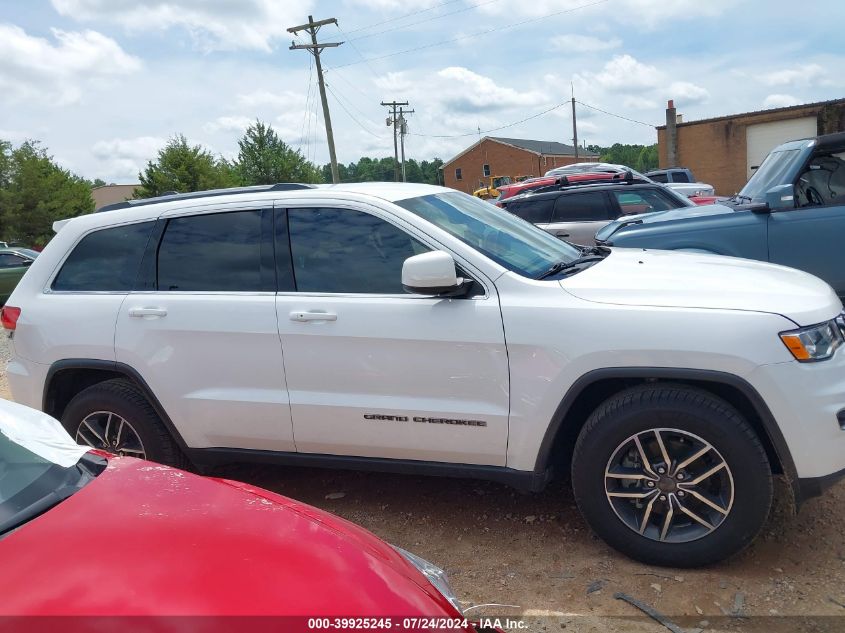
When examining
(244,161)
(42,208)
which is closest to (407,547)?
(42,208)

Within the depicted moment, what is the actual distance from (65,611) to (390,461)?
2204 mm

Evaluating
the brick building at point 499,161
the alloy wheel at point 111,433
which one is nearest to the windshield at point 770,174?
the alloy wheel at point 111,433

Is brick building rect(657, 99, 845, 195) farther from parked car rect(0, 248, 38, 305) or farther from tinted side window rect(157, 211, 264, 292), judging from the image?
tinted side window rect(157, 211, 264, 292)

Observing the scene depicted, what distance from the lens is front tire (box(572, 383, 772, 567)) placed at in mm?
2877

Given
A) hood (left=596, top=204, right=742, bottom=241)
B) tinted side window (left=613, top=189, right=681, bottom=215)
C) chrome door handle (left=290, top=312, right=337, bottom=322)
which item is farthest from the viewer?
tinted side window (left=613, top=189, right=681, bottom=215)

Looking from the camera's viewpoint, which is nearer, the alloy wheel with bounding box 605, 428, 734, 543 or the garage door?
the alloy wheel with bounding box 605, 428, 734, 543

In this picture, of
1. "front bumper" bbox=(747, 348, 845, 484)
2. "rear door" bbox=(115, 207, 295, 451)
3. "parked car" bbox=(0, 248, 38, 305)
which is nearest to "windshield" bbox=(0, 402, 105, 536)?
"rear door" bbox=(115, 207, 295, 451)

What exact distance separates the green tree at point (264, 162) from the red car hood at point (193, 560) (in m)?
52.2

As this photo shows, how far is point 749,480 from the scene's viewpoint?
2867 millimetres

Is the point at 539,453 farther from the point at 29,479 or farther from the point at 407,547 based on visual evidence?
the point at 29,479

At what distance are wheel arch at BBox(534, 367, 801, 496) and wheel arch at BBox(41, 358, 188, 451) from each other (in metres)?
2.09

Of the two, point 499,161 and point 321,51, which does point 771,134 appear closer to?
point 321,51

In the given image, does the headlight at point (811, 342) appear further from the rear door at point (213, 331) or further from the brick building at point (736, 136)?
the brick building at point (736, 136)

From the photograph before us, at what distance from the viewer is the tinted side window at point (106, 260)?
13.2 feet
